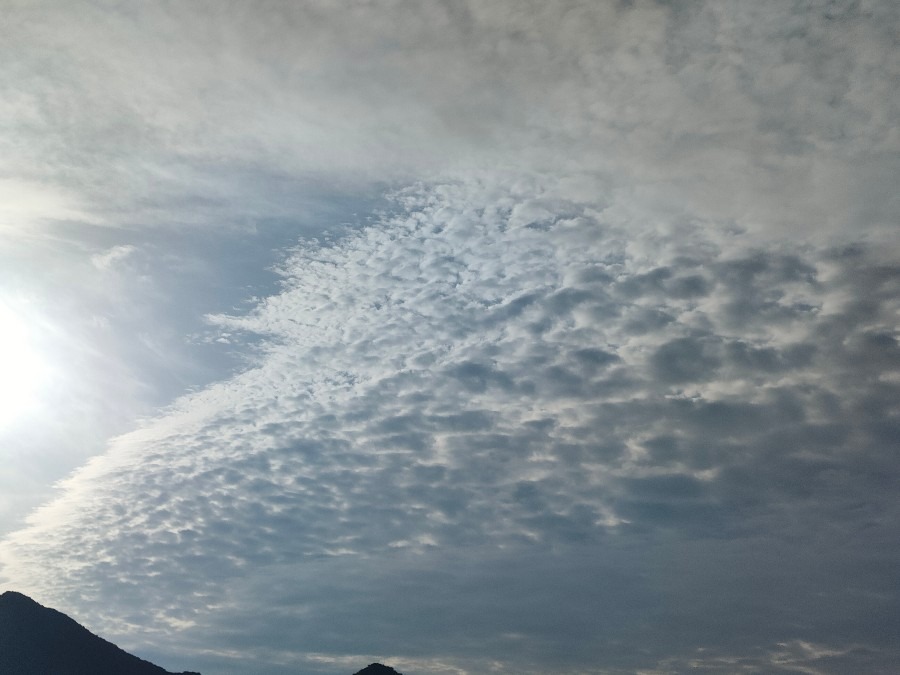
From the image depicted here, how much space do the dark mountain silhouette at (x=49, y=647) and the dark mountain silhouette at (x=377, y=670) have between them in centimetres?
5380

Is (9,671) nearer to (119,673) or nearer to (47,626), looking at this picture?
Result: (47,626)

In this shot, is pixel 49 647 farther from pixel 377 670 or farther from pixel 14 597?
pixel 377 670

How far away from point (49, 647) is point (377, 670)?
7968cm

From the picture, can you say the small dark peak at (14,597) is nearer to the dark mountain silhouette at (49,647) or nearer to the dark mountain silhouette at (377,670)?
the dark mountain silhouette at (49,647)

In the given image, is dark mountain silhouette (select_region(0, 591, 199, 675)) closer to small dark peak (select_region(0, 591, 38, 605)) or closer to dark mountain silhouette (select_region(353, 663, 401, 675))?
small dark peak (select_region(0, 591, 38, 605))

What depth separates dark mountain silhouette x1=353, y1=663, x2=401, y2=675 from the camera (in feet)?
616

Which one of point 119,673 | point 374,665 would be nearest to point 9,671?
point 119,673

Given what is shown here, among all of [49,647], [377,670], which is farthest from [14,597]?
[377,670]

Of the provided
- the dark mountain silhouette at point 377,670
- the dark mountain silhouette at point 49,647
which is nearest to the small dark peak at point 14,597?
the dark mountain silhouette at point 49,647

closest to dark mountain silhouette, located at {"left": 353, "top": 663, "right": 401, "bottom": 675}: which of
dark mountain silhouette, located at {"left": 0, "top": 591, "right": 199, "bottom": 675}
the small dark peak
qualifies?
dark mountain silhouette, located at {"left": 0, "top": 591, "right": 199, "bottom": 675}

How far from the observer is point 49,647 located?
16625 cm

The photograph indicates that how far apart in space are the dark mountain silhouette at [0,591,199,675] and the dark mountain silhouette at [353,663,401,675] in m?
53.8

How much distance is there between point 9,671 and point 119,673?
24838 mm

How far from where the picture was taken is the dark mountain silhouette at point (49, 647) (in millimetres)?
160500
